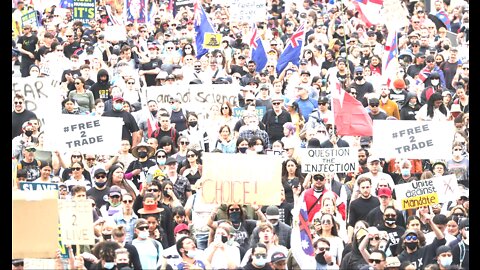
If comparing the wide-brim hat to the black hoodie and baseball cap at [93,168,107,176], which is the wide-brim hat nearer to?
baseball cap at [93,168,107,176]

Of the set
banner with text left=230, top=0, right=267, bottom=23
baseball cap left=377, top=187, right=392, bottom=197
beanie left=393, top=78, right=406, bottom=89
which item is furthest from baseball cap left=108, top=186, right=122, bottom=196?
banner with text left=230, top=0, right=267, bottom=23

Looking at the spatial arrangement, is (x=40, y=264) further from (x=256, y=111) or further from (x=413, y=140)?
(x=413, y=140)

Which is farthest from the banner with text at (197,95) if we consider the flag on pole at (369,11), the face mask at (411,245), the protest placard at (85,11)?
the face mask at (411,245)

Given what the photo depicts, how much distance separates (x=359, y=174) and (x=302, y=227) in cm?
113

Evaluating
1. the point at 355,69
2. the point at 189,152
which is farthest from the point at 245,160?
the point at 355,69

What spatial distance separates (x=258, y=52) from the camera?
81.2 feet

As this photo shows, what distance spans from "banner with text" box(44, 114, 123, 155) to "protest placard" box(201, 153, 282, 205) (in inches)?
51.9

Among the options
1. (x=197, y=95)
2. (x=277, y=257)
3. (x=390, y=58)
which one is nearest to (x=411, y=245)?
(x=277, y=257)

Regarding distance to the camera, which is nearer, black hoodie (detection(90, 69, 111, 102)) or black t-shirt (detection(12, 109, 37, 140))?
black t-shirt (detection(12, 109, 37, 140))

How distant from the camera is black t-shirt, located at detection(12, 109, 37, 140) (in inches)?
877

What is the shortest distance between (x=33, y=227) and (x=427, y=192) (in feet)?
16.8

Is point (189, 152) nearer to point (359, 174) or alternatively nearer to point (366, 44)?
point (359, 174)

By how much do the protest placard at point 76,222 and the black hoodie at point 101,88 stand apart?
6.30ft

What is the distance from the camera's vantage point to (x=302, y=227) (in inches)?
861
